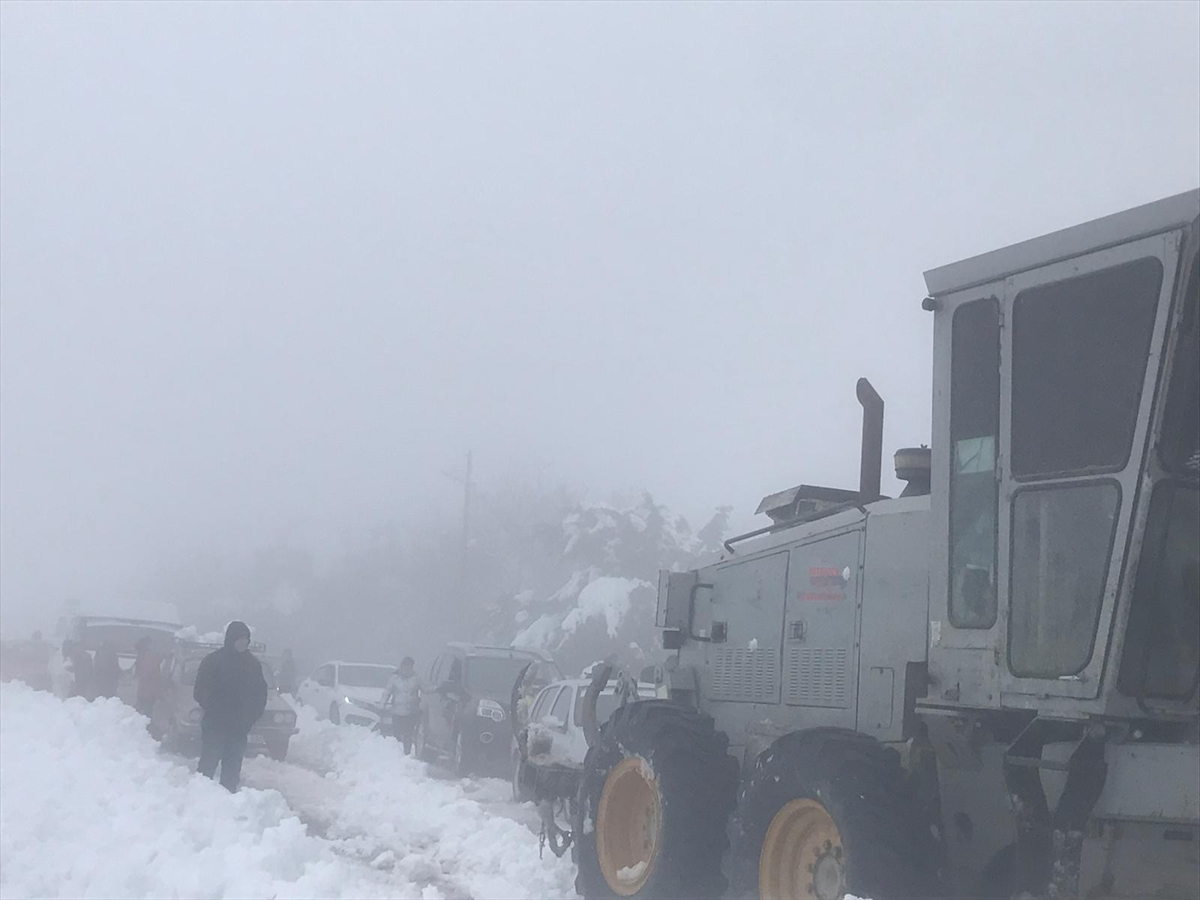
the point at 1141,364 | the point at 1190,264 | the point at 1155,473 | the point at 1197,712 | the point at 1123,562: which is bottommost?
the point at 1197,712

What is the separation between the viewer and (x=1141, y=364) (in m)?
5.50

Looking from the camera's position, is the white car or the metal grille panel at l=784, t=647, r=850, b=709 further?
the white car

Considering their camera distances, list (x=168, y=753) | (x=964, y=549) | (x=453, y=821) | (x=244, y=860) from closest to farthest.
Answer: (x=964, y=549) < (x=244, y=860) < (x=453, y=821) < (x=168, y=753)

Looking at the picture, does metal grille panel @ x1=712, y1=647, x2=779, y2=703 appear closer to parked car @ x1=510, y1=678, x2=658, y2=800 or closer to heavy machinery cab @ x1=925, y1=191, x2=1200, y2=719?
parked car @ x1=510, y1=678, x2=658, y2=800

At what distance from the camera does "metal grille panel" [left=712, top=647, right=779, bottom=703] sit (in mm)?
8492

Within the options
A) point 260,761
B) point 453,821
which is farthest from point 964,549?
point 260,761

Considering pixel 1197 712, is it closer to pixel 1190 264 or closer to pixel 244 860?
pixel 1190 264

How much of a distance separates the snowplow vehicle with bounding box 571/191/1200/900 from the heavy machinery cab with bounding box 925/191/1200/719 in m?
0.01

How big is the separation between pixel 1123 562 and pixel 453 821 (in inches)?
344

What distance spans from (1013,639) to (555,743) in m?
6.46

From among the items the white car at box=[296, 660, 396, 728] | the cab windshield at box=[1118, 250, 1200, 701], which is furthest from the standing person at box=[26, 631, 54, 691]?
the cab windshield at box=[1118, 250, 1200, 701]

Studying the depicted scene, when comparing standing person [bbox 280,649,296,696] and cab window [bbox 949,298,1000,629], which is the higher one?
cab window [bbox 949,298,1000,629]

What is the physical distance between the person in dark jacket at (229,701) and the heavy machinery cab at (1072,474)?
8930mm

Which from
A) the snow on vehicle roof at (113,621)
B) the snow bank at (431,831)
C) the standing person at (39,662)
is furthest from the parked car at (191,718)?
the standing person at (39,662)
